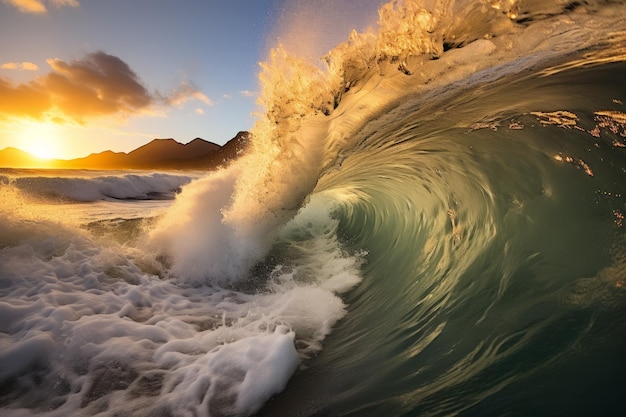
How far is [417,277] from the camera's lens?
463 cm

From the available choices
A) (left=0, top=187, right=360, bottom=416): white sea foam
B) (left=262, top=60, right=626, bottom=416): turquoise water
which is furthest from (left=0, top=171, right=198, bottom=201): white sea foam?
(left=262, top=60, right=626, bottom=416): turquoise water

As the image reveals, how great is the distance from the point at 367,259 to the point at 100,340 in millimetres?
5018

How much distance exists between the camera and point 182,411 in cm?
261

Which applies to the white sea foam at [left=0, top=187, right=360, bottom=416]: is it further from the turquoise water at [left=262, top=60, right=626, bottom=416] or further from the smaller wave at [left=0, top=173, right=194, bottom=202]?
the smaller wave at [left=0, top=173, right=194, bottom=202]

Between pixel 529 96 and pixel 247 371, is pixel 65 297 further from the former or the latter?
pixel 529 96

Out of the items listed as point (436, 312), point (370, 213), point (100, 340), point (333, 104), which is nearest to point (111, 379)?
point (100, 340)

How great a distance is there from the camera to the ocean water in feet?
7.59

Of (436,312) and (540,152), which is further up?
(540,152)

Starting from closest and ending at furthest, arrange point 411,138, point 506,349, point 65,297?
point 506,349
point 65,297
point 411,138

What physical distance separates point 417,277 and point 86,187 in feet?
68.0

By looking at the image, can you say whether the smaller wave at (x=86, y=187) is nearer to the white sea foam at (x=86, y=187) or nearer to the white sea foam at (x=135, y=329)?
the white sea foam at (x=86, y=187)

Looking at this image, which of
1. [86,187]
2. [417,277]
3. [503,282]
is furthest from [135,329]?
[86,187]

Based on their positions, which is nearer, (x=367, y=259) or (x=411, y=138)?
(x=411, y=138)

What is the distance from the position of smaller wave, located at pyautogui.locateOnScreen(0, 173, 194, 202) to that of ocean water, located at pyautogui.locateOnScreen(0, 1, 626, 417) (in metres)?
13.0
